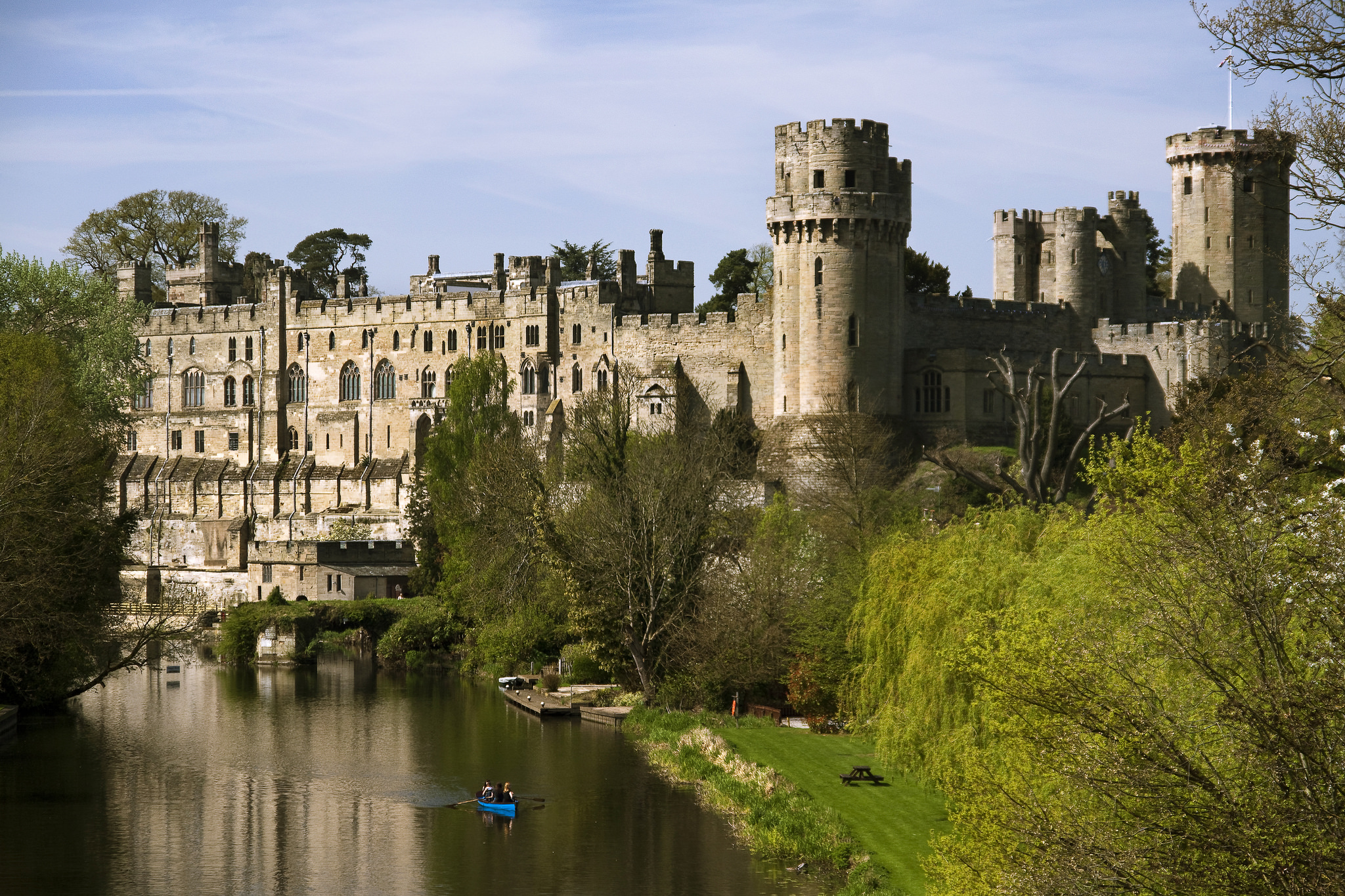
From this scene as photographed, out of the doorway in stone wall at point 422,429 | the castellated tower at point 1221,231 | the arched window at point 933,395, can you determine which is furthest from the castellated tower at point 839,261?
the doorway in stone wall at point 422,429

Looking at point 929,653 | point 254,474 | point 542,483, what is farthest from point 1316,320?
point 254,474

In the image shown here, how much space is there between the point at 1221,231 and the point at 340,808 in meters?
43.9

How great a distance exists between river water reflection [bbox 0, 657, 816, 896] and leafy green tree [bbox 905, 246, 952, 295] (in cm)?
3206

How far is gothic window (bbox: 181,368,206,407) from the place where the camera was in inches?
2997

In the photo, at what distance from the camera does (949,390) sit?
54562 mm

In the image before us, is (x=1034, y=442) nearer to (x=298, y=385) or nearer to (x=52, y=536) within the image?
(x=52, y=536)

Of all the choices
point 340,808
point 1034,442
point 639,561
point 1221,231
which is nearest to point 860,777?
point 340,808

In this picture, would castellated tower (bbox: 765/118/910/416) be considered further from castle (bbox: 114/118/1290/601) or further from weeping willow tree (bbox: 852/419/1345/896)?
weeping willow tree (bbox: 852/419/1345/896)

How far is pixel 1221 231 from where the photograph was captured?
6128 cm

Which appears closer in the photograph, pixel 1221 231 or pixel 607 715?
pixel 607 715

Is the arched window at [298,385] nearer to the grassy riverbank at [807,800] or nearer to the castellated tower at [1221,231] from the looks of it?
the castellated tower at [1221,231]

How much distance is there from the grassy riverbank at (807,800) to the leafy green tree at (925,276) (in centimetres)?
3672

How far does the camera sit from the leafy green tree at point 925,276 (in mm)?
67250

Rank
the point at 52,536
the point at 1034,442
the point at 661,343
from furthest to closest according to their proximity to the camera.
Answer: the point at 661,343 < the point at 1034,442 < the point at 52,536
